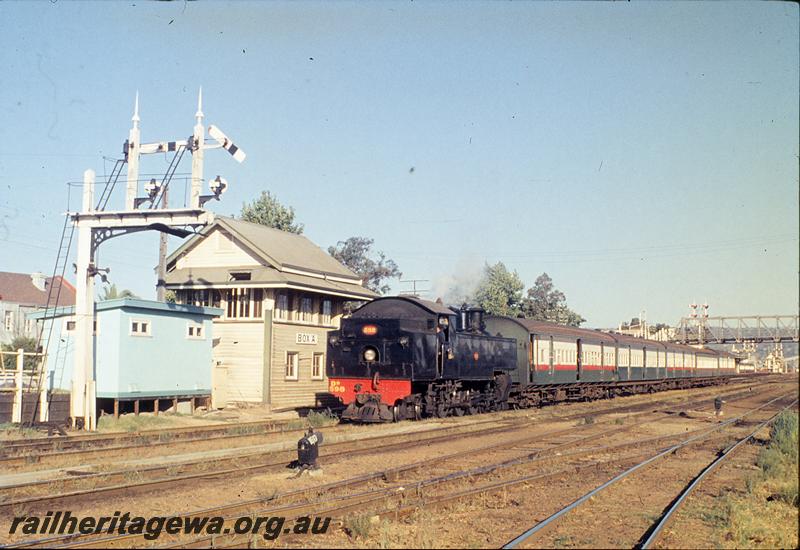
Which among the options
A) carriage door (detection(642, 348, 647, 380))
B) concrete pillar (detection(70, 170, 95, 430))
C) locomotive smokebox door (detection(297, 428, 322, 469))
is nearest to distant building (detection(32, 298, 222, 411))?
concrete pillar (detection(70, 170, 95, 430))

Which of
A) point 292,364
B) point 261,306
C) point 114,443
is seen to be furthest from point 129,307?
point 292,364

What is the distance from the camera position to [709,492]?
12.9m

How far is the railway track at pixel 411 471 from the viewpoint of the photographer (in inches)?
392

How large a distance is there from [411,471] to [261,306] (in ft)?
58.1

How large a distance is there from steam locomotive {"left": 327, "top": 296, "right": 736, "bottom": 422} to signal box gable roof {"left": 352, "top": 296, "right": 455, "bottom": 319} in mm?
31

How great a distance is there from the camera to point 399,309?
912 inches

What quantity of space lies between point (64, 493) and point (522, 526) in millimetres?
6913

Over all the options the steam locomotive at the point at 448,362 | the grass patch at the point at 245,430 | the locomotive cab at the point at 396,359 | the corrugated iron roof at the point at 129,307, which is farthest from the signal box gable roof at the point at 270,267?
the grass patch at the point at 245,430

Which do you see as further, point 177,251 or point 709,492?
point 177,251

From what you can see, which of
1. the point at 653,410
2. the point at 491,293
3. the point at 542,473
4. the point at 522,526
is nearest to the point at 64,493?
the point at 522,526

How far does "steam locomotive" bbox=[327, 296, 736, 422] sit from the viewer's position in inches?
877

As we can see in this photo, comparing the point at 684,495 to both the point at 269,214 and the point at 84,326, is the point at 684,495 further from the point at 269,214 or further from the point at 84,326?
the point at 269,214

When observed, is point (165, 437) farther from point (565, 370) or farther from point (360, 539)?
point (565, 370)

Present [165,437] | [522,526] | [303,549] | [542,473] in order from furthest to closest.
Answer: [165,437] → [542,473] → [522,526] → [303,549]
